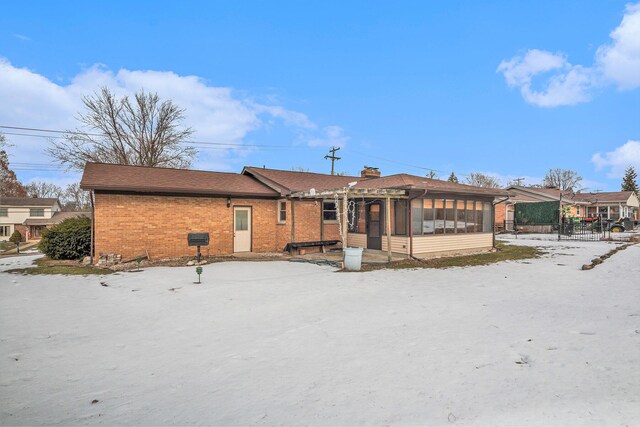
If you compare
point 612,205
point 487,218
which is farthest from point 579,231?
point 487,218

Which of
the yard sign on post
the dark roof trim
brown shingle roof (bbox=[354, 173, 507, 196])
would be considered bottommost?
the yard sign on post

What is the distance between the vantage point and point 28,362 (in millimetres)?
4293

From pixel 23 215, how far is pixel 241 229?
1923 inches

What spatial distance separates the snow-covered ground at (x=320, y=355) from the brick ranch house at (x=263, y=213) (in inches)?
166

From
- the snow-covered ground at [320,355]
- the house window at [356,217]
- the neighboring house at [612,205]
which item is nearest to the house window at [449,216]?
the house window at [356,217]

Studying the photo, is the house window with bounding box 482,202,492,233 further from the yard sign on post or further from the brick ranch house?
the yard sign on post

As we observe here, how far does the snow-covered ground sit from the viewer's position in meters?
3.14

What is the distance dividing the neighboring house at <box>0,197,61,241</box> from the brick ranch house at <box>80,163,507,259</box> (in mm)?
43882

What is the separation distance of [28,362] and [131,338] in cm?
119

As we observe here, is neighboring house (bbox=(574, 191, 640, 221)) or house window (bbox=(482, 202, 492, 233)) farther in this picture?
neighboring house (bbox=(574, 191, 640, 221))

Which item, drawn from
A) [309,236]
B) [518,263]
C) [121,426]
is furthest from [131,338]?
[518,263]

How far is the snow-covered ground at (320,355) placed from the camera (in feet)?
10.3

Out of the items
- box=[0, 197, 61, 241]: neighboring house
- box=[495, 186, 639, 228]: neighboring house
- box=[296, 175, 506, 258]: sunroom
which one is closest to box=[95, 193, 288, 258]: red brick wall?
box=[296, 175, 506, 258]: sunroom

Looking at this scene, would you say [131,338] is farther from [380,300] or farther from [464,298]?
[464,298]
